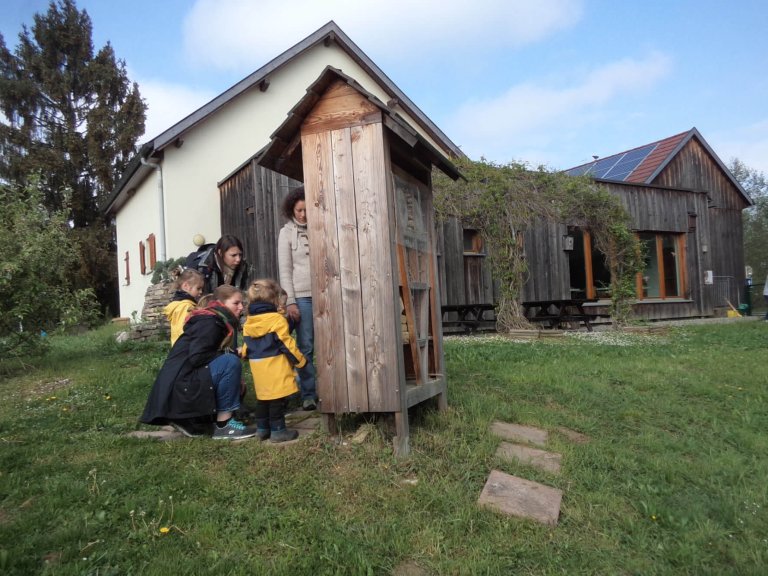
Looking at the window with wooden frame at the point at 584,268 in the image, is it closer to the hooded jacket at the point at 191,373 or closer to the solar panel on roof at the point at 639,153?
the solar panel on roof at the point at 639,153

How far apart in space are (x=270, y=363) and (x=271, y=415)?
1.13 ft

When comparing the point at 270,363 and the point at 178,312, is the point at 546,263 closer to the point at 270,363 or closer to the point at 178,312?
the point at 178,312

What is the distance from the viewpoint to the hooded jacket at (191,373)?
148 inches

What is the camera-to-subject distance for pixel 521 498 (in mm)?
3037

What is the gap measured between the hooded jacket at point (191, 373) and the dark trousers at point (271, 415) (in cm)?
35

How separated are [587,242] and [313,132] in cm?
1272

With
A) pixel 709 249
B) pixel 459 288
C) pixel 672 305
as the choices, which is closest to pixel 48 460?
pixel 459 288

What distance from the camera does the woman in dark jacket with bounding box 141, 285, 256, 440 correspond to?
376 centimetres

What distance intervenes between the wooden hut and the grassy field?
1.29 ft

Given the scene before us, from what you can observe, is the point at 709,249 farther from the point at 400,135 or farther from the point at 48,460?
the point at 48,460

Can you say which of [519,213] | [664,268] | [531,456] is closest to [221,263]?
[531,456]

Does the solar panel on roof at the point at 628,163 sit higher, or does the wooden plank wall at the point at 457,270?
the solar panel on roof at the point at 628,163

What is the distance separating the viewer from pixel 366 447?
11.4 feet

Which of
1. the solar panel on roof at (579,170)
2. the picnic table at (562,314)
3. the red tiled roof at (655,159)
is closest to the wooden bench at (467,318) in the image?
the picnic table at (562,314)
